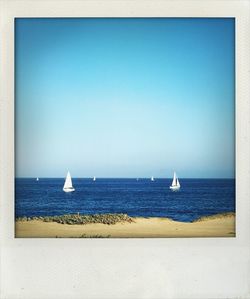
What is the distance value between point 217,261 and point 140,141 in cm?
91

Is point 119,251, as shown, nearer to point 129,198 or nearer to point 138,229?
point 138,229

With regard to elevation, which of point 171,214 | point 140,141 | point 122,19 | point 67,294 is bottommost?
point 67,294

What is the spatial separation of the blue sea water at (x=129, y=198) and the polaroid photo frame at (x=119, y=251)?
3.6 inches

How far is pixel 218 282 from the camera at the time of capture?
4656mm

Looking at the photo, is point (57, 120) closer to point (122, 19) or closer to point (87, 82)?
point (87, 82)

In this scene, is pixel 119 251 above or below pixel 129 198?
below

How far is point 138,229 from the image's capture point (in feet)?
15.3

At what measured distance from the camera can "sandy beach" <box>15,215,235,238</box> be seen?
4.66 meters

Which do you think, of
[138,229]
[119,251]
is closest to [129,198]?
[138,229]

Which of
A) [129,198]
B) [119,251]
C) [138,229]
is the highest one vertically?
[129,198]

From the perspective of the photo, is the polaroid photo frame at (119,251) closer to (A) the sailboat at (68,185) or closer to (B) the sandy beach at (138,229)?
(B) the sandy beach at (138,229)

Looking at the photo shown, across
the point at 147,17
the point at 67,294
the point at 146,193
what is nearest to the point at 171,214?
the point at 146,193

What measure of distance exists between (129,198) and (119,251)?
0.34 m

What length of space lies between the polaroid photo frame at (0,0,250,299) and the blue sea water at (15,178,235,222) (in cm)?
9
